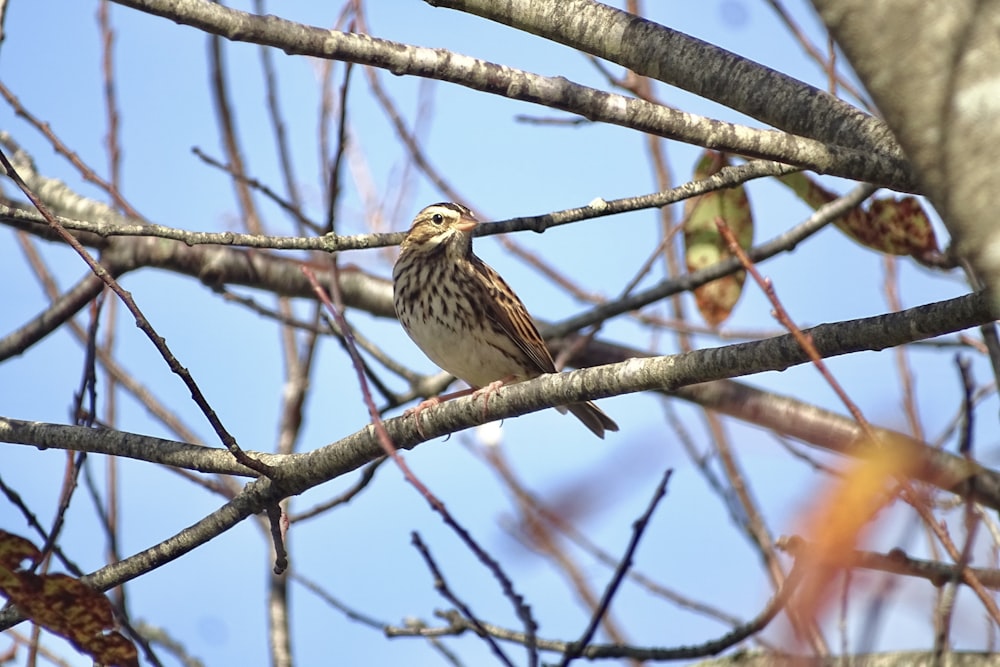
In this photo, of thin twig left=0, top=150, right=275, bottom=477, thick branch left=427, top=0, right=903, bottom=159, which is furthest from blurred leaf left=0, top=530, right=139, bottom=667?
thick branch left=427, top=0, right=903, bottom=159

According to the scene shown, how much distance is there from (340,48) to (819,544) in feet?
7.34

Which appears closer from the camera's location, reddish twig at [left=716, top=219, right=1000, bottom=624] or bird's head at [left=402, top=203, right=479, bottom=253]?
reddish twig at [left=716, top=219, right=1000, bottom=624]

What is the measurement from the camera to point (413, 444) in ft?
13.5

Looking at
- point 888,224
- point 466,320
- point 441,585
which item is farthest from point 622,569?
point 466,320

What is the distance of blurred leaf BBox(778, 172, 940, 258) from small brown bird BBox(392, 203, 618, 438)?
A: 7.04 ft

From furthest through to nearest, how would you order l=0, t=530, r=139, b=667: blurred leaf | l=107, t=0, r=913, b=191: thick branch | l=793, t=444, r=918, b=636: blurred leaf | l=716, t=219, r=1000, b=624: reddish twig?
l=107, t=0, r=913, b=191: thick branch < l=0, t=530, r=139, b=667: blurred leaf < l=716, t=219, r=1000, b=624: reddish twig < l=793, t=444, r=918, b=636: blurred leaf

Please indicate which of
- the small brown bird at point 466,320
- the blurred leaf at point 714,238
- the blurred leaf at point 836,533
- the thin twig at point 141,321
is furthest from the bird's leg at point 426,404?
the blurred leaf at point 836,533

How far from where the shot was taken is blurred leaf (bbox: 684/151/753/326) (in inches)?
204

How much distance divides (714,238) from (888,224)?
3.10 feet

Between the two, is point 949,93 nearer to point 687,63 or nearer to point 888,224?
point 687,63

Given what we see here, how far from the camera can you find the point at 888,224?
15.0 feet

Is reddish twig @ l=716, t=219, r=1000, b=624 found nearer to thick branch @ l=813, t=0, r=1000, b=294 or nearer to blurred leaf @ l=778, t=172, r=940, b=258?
thick branch @ l=813, t=0, r=1000, b=294

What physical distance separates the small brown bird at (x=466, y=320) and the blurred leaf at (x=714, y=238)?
129 cm

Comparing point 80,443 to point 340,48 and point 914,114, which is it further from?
point 914,114
